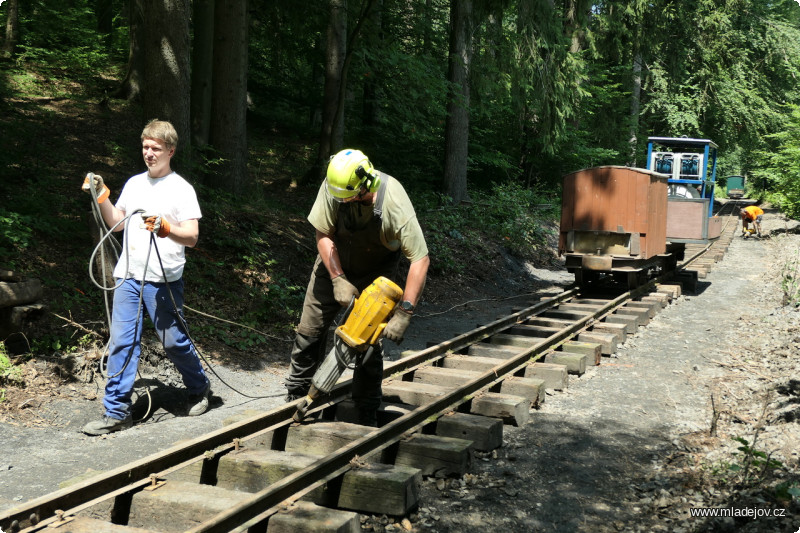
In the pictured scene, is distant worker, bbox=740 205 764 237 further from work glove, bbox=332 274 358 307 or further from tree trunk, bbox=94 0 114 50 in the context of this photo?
A: work glove, bbox=332 274 358 307

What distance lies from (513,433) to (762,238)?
24.3 m

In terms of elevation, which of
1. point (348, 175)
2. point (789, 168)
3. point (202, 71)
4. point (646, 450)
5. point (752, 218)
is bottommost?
point (646, 450)

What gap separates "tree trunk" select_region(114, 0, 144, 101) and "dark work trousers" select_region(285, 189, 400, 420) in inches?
506

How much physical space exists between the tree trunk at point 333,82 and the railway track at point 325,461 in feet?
29.0

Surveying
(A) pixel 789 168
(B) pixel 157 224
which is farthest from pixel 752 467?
(A) pixel 789 168

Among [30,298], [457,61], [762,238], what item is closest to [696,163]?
[457,61]

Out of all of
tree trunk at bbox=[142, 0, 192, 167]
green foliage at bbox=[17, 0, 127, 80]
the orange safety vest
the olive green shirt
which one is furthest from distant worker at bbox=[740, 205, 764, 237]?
the olive green shirt

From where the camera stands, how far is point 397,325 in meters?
4.75

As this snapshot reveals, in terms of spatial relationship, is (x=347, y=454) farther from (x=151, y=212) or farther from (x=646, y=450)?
(x=151, y=212)

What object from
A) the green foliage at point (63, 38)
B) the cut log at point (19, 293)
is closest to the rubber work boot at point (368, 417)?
the cut log at point (19, 293)

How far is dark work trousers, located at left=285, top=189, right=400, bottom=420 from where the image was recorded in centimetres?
507

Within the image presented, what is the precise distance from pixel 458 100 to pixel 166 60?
10.5 m

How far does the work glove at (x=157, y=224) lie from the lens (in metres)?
5.09

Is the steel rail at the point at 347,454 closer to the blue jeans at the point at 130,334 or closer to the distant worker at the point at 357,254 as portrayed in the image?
the distant worker at the point at 357,254
